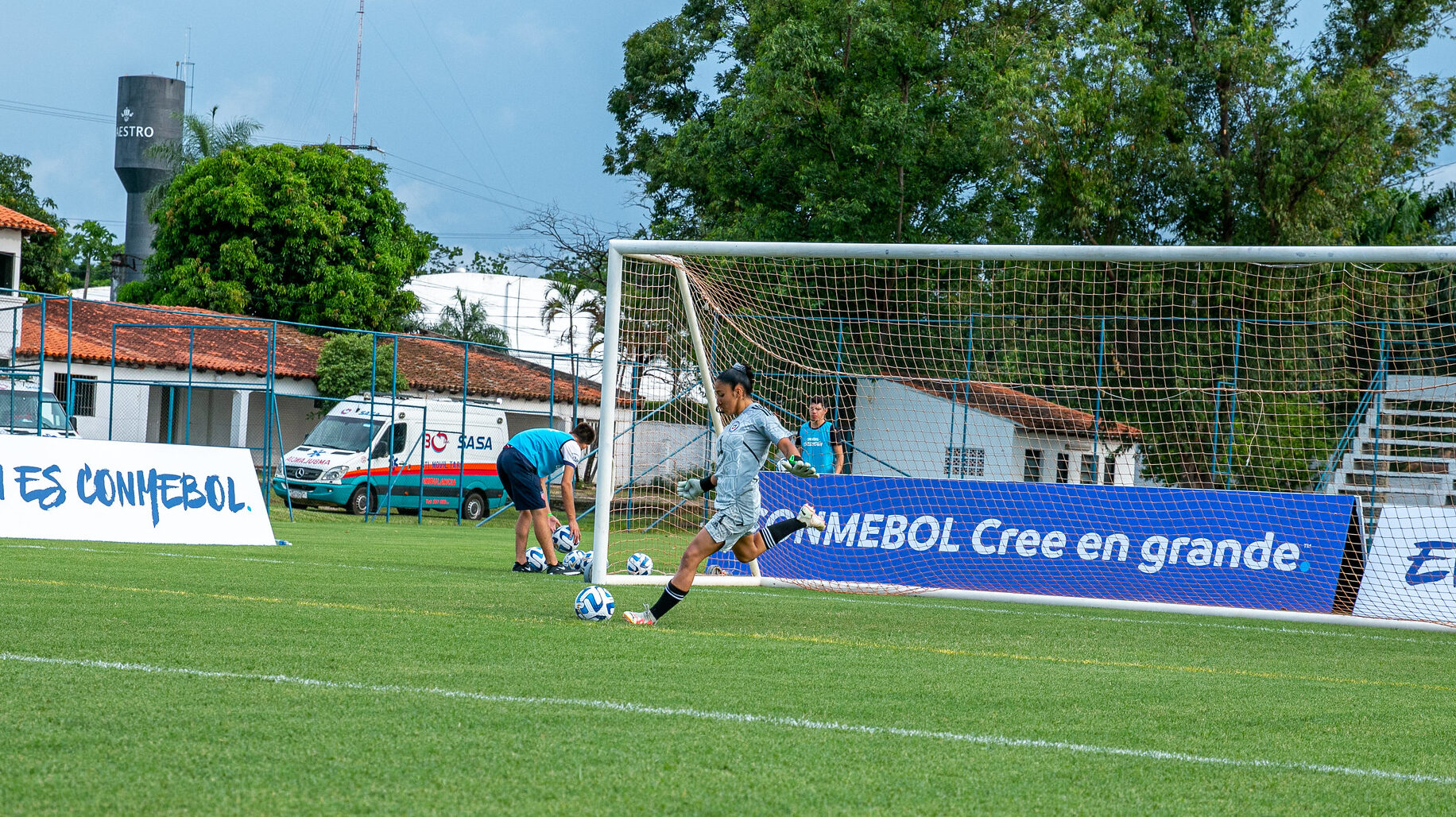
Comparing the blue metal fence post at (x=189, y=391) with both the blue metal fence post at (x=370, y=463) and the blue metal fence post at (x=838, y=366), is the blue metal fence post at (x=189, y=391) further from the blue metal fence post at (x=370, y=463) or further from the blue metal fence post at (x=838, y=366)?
the blue metal fence post at (x=838, y=366)

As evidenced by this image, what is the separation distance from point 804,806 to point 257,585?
7.46m

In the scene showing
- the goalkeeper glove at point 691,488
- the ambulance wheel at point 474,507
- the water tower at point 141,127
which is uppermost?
the water tower at point 141,127

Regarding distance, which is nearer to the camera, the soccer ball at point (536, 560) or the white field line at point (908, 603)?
the white field line at point (908, 603)

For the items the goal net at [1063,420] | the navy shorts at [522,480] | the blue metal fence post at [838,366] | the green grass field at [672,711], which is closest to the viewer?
the green grass field at [672,711]

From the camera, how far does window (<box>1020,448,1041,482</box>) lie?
18.8 meters

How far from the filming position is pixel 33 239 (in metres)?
45.1

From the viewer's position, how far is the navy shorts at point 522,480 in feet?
43.1

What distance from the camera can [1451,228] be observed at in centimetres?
2925

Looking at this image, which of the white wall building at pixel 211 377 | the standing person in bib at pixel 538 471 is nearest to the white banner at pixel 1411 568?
the standing person in bib at pixel 538 471

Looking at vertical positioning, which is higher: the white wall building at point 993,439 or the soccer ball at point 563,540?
the white wall building at point 993,439

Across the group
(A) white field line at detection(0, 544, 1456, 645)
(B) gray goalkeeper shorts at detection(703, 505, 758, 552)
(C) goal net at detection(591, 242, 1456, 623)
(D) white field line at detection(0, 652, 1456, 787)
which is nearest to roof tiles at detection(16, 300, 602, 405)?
(C) goal net at detection(591, 242, 1456, 623)

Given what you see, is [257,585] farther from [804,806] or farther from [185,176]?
[185,176]

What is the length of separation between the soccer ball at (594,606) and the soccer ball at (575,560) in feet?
13.1

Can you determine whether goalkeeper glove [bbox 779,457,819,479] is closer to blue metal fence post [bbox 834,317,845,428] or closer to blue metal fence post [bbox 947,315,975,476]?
blue metal fence post [bbox 834,317,845,428]
